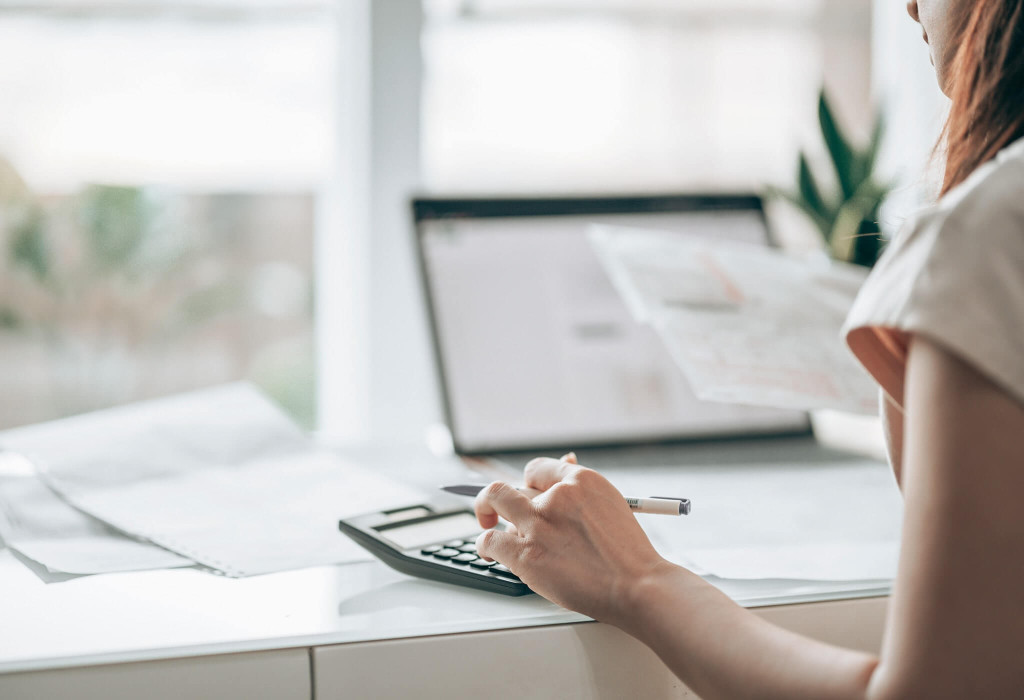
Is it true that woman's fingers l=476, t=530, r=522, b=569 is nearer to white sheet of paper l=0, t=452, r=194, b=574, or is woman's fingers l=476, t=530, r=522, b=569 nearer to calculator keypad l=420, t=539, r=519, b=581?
calculator keypad l=420, t=539, r=519, b=581

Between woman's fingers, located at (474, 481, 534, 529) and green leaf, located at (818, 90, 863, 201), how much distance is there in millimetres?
731

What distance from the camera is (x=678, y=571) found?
0.49 m

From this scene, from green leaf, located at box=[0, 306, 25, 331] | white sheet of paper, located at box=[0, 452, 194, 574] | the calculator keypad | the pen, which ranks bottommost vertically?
green leaf, located at box=[0, 306, 25, 331]

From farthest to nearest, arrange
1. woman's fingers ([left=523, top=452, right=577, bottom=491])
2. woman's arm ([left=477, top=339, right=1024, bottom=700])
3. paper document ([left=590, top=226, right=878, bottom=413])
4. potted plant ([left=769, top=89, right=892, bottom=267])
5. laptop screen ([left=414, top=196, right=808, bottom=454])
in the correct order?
potted plant ([left=769, top=89, right=892, bottom=267]), laptop screen ([left=414, top=196, right=808, bottom=454]), paper document ([left=590, top=226, right=878, bottom=413]), woman's fingers ([left=523, top=452, right=577, bottom=491]), woman's arm ([left=477, top=339, right=1024, bottom=700])

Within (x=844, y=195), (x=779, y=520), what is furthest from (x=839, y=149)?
(x=779, y=520)

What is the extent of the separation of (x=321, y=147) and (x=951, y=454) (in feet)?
3.55

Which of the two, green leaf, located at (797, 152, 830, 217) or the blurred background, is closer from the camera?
green leaf, located at (797, 152, 830, 217)

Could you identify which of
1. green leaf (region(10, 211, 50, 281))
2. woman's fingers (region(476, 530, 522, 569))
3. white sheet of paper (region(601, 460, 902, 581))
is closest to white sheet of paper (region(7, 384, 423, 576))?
woman's fingers (region(476, 530, 522, 569))

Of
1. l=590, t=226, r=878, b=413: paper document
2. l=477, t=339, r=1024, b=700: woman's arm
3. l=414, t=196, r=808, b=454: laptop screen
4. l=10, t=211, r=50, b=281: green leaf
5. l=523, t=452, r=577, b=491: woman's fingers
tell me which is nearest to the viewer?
l=477, t=339, r=1024, b=700: woman's arm

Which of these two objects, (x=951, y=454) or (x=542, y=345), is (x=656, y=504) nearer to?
(x=951, y=454)

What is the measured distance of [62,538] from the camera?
644mm

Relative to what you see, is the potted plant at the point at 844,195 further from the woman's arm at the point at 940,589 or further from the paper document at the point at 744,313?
the woman's arm at the point at 940,589

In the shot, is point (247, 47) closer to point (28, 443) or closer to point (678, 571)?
point (28, 443)

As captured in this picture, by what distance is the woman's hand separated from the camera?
489mm
